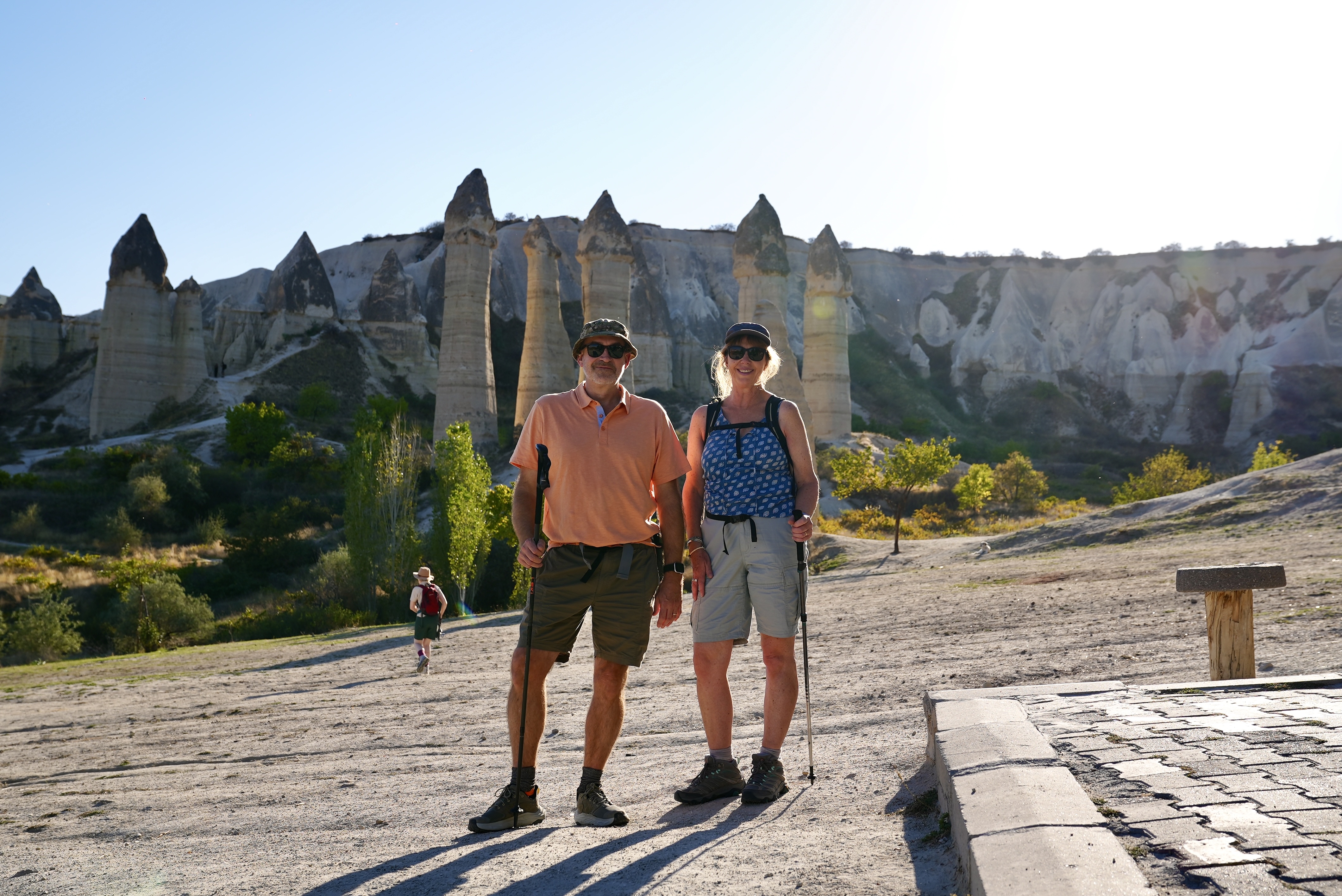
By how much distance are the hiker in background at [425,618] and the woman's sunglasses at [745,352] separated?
24.7 ft

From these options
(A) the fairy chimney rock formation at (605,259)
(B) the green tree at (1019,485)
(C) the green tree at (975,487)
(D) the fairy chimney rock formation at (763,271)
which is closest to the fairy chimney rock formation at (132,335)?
(A) the fairy chimney rock formation at (605,259)

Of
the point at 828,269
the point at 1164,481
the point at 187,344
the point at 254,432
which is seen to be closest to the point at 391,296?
the point at 187,344

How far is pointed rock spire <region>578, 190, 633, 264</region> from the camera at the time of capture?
106 feet

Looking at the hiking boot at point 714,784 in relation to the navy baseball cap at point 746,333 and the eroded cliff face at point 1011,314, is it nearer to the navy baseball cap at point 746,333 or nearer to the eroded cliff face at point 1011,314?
the navy baseball cap at point 746,333

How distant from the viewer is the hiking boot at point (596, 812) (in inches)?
155

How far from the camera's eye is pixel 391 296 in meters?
58.2

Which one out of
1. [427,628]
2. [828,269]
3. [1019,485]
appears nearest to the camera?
[427,628]

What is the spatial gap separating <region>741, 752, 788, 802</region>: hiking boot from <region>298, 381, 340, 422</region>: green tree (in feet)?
148

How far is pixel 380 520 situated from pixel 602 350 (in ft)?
62.5

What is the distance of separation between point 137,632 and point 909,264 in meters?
63.8

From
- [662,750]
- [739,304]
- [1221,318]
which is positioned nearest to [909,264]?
[1221,318]

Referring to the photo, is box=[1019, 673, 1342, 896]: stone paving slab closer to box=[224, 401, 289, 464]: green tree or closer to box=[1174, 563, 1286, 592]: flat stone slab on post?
box=[1174, 563, 1286, 592]: flat stone slab on post

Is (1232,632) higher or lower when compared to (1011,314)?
lower

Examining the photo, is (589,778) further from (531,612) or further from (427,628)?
(427,628)
